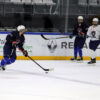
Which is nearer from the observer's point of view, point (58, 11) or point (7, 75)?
point (7, 75)

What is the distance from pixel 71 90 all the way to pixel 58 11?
547cm

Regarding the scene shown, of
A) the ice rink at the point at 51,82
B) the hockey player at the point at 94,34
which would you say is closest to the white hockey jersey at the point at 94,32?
the hockey player at the point at 94,34

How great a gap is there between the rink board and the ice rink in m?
0.83

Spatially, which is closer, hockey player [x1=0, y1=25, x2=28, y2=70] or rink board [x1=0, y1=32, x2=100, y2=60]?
hockey player [x1=0, y1=25, x2=28, y2=70]

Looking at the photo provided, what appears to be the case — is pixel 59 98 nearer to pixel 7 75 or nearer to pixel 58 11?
pixel 7 75

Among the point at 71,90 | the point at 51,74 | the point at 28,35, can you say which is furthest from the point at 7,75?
the point at 28,35

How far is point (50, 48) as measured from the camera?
29.7 feet

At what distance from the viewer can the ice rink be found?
14.7 ft

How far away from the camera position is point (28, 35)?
29.2ft

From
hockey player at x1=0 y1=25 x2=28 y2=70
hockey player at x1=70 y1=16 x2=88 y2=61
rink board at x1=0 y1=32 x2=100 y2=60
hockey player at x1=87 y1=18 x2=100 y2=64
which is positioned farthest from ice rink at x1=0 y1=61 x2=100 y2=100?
rink board at x1=0 y1=32 x2=100 y2=60

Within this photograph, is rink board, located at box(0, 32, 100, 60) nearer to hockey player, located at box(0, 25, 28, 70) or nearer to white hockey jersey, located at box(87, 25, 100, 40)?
white hockey jersey, located at box(87, 25, 100, 40)

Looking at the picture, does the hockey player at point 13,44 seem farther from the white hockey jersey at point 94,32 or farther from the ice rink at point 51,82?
the white hockey jersey at point 94,32

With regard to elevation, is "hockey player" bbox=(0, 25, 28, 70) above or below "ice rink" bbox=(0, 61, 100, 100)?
above

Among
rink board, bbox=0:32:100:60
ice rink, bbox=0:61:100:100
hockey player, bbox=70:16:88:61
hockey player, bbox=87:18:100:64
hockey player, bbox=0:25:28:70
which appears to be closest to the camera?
ice rink, bbox=0:61:100:100
